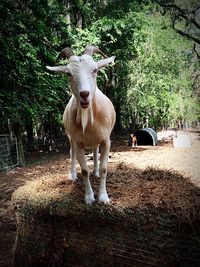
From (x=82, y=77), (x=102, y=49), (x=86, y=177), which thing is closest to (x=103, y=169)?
(x=86, y=177)

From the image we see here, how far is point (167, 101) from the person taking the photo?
19.4 m

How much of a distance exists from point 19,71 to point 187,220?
984 centimetres

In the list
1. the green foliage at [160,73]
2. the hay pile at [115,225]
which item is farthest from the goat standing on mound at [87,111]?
the green foliage at [160,73]

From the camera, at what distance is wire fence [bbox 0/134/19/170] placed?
14079 mm

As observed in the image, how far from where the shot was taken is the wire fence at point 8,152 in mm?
14079

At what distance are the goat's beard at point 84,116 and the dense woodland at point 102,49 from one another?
7266 millimetres

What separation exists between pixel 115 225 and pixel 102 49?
14715 mm

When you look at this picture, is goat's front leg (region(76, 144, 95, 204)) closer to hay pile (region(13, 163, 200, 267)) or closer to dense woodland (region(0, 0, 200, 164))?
hay pile (region(13, 163, 200, 267))

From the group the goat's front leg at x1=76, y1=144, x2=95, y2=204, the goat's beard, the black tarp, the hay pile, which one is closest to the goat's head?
the goat's beard

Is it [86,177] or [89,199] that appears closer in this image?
[89,199]

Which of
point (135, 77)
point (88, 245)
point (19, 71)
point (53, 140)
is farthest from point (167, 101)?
point (88, 245)

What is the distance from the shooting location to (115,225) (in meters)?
3.87

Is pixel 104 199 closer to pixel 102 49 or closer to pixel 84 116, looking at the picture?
pixel 84 116

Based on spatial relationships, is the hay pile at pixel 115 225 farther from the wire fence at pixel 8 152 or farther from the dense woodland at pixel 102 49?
the wire fence at pixel 8 152
